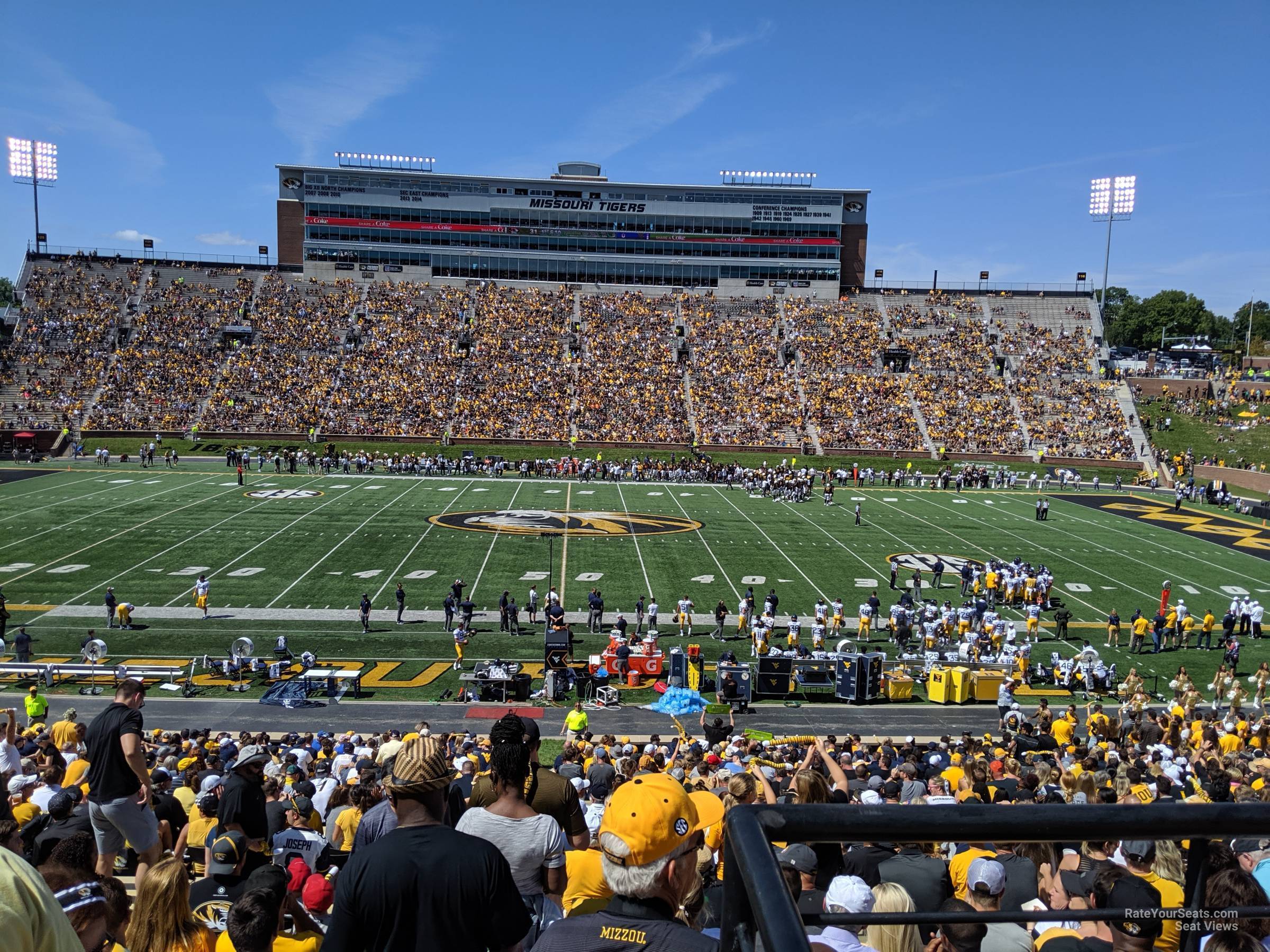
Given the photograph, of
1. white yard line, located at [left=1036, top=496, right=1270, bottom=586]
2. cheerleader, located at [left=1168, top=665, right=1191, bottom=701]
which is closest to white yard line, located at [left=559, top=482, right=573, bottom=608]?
cheerleader, located at [left=1168, top=665, right=1191, bottom=701]

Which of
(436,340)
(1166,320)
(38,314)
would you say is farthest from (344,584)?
(1166,320)

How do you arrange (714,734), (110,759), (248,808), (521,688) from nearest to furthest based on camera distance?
(248,808), (110,759), (714,734), (521,688)

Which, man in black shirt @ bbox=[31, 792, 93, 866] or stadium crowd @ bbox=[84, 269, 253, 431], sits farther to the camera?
stadium crowd @ bbox=[84, 269, 253, 431]

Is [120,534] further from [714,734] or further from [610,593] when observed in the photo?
[714,734]

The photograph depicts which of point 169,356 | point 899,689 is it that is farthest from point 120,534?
point 169,356

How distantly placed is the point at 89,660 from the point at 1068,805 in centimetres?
2468

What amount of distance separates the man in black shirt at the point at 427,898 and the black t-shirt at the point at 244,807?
330 centimetres

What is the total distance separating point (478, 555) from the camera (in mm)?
33438

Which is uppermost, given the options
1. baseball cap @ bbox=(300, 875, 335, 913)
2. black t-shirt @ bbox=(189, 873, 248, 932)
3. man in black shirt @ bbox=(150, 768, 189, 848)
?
black t-shirt @ bbox=(189, 873, 248, 932)

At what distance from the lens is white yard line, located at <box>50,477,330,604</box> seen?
2794cm

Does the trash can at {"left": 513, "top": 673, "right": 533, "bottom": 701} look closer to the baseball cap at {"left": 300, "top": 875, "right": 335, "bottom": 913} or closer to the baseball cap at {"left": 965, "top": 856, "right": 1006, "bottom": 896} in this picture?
the baseball cap at {"left": 300, "top": 875, "right": 335, "bottom": 913}

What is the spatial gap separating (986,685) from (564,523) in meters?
20.7

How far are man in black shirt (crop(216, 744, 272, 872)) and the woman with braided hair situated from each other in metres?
2.59

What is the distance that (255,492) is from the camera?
43.8 m
